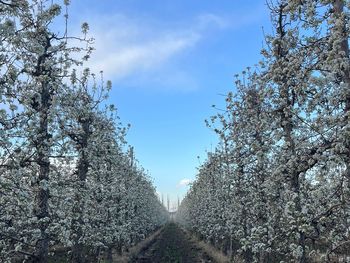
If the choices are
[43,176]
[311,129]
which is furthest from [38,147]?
[311,129]

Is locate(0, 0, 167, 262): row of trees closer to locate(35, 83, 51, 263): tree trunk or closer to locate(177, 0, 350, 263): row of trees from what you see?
locate(35, 83, 51, 263): tree trunk

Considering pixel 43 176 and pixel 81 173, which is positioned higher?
pixel 81 173

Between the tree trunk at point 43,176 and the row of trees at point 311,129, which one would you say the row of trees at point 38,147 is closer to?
the tree trunk at point 43,176


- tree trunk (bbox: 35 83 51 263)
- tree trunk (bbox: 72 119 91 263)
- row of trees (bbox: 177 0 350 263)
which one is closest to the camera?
row of trees (bbox: 177 0 350 263)

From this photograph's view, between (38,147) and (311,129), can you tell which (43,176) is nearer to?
(38,147)

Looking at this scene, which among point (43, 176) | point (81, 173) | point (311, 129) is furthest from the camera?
point (81, 173)

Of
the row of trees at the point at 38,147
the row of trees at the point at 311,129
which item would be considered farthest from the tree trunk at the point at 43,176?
the row of trees at the point at 311,129

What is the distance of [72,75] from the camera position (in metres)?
16.3

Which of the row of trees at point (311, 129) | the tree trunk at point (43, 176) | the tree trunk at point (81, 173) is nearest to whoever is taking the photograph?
the row of trees at point (311, 129)

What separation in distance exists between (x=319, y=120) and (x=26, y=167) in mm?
9242

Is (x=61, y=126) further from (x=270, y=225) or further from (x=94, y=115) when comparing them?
(x=270, y=225)

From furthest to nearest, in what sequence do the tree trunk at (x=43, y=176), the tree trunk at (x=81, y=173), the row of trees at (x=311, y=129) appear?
the tree trunk at (x=81, y=173) → the tree trunk at (x=43, y=176) → the row of trees at (x=311, y=129)

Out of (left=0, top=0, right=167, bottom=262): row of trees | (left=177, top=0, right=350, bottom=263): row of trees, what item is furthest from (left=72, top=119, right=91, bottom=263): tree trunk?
(left=177, top=0, right=350, bottom=263): row of trees

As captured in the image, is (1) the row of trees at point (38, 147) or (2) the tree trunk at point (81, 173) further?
(2) the tree trunk at point (81, 173)
